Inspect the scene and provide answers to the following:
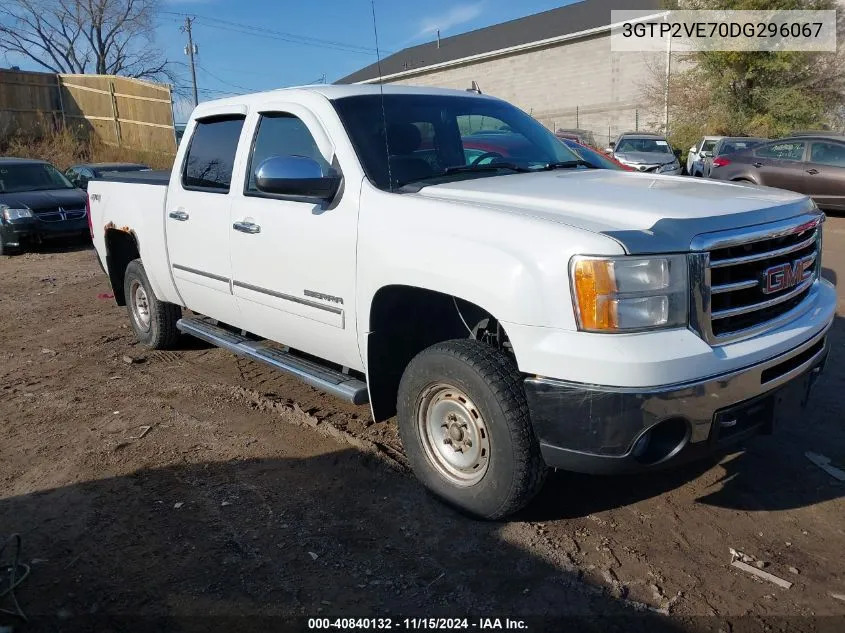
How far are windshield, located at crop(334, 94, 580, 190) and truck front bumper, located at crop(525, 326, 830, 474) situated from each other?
1.51 m

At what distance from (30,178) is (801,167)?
578 inches

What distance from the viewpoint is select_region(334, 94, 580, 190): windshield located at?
381 centimetres

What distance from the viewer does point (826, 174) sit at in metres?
13.3

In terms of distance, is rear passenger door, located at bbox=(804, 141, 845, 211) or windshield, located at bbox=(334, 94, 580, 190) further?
rear passenger door, located at bbox=(804, 141, 845, 211)

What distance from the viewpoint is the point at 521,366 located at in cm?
288

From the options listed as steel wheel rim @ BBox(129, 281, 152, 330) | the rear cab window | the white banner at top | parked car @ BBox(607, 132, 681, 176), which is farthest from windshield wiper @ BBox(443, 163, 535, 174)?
the white banner at top

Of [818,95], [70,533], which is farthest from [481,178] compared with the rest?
[818,95]

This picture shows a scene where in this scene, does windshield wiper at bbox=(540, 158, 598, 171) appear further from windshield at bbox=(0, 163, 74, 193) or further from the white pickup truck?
windshield at bbox=(0, 163, 74, 193)

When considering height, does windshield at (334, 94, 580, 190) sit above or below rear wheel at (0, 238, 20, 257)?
above

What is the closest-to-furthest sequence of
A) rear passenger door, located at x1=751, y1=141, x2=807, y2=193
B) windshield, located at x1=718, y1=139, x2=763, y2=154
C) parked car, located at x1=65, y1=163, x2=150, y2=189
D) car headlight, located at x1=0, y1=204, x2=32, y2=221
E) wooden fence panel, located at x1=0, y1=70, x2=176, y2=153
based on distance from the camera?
car headlight, located at x1=0, y1=204, x2=32, y2=221 → rear passenger door, located at x1=751, y1=141, x2=807, y2=193 → parked car, located at x1=65, y1=163, x2=150, y2=189 → windshield, located at x1=718, y1=139, x2=763, y2=154 → wooden fence panel, located at x1=0, y1=70, x2=176, y2=153

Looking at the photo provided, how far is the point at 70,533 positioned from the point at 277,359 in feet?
4.85

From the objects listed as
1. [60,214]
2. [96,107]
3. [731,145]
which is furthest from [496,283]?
[96,107]

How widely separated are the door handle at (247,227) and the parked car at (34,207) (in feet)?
30.9

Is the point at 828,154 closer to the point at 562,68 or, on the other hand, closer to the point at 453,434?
the point at 453,434
